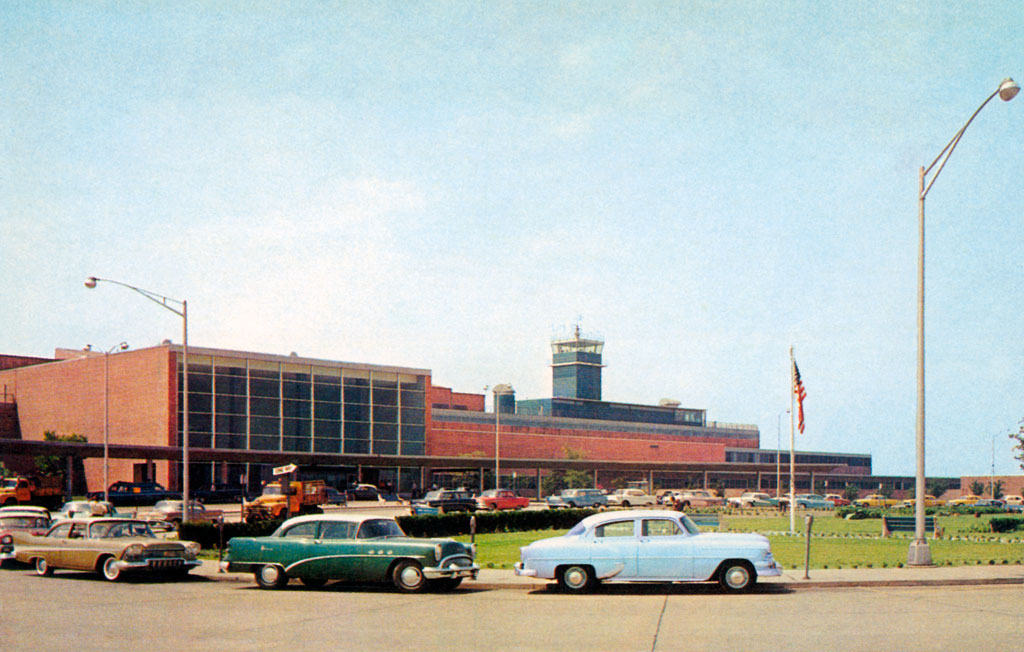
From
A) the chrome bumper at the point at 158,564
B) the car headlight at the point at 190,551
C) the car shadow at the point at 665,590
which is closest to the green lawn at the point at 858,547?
the car shadow at the point at 665,590

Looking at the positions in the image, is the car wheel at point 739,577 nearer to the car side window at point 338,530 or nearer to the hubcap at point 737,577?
the hubcap at point 737,577

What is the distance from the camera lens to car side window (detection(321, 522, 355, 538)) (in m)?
20.0

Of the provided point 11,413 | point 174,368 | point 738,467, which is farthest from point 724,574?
point 738,467

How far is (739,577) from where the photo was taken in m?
18.6

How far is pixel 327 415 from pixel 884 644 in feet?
244

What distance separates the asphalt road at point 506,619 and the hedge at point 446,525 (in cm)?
1065

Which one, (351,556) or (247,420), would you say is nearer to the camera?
(351,556)

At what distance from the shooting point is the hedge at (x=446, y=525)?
103ft

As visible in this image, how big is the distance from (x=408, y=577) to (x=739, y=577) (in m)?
6.17

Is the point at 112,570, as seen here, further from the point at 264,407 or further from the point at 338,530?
the point at 264,407

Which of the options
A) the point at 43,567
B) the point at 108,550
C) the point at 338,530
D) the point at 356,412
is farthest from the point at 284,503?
the point at 356,412

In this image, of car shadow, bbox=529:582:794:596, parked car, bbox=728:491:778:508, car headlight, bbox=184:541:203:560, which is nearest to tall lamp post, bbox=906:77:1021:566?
car shadow, bbox=529:582:794:596

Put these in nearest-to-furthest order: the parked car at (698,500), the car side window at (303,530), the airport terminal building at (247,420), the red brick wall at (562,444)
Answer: the car side window at (303,530) < the parked car at (698,500) < the airport terminal building at (247,420) < the red brick wall at (562,444)

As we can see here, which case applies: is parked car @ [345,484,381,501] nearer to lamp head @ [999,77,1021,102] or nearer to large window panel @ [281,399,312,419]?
large window panel @ [281,399,312,419]
